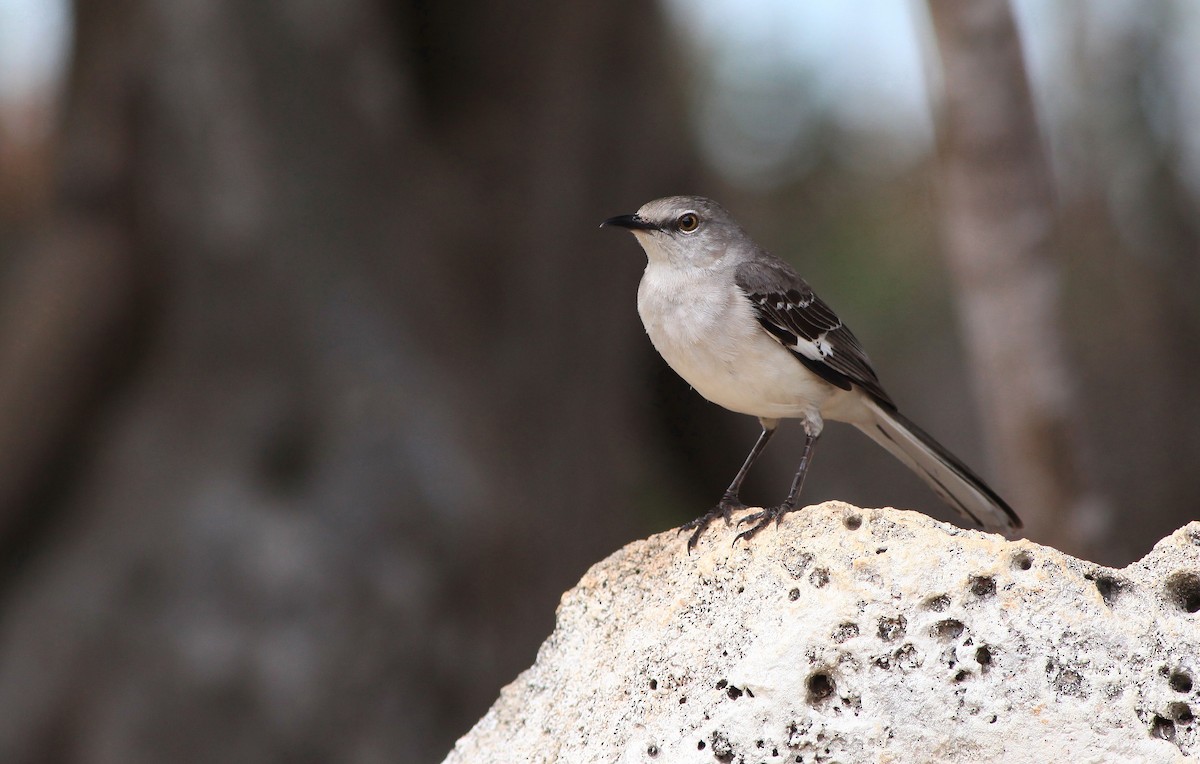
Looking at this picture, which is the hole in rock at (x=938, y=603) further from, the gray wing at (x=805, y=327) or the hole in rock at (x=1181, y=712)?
the gray wing at (x=805, y=327)

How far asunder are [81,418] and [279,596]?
203 centimetres

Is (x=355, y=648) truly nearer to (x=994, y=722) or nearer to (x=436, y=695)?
(x=436, y=695)

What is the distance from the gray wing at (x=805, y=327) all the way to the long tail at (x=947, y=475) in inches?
3.6

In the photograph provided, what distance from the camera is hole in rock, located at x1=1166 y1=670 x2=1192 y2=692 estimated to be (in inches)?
102

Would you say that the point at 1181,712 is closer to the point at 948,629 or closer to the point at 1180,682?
the point at 1180,682

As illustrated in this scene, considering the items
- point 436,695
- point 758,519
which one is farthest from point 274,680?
point 758,519

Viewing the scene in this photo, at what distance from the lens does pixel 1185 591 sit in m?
2.73

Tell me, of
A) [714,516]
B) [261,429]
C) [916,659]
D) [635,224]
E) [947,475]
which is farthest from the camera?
[261,429]

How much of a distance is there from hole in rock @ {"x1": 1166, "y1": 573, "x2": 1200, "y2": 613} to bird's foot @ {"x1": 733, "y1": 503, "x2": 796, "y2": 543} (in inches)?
36.7

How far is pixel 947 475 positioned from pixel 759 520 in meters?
1.07

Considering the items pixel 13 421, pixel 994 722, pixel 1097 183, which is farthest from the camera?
pixel 1097 183

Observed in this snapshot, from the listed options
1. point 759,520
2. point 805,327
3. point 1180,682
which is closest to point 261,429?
point 805,327

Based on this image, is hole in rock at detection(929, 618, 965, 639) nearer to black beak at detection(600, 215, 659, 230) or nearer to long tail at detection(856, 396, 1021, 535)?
long tail at detection(856, 396, 1021, 535)

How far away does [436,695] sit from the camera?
25.9ft
